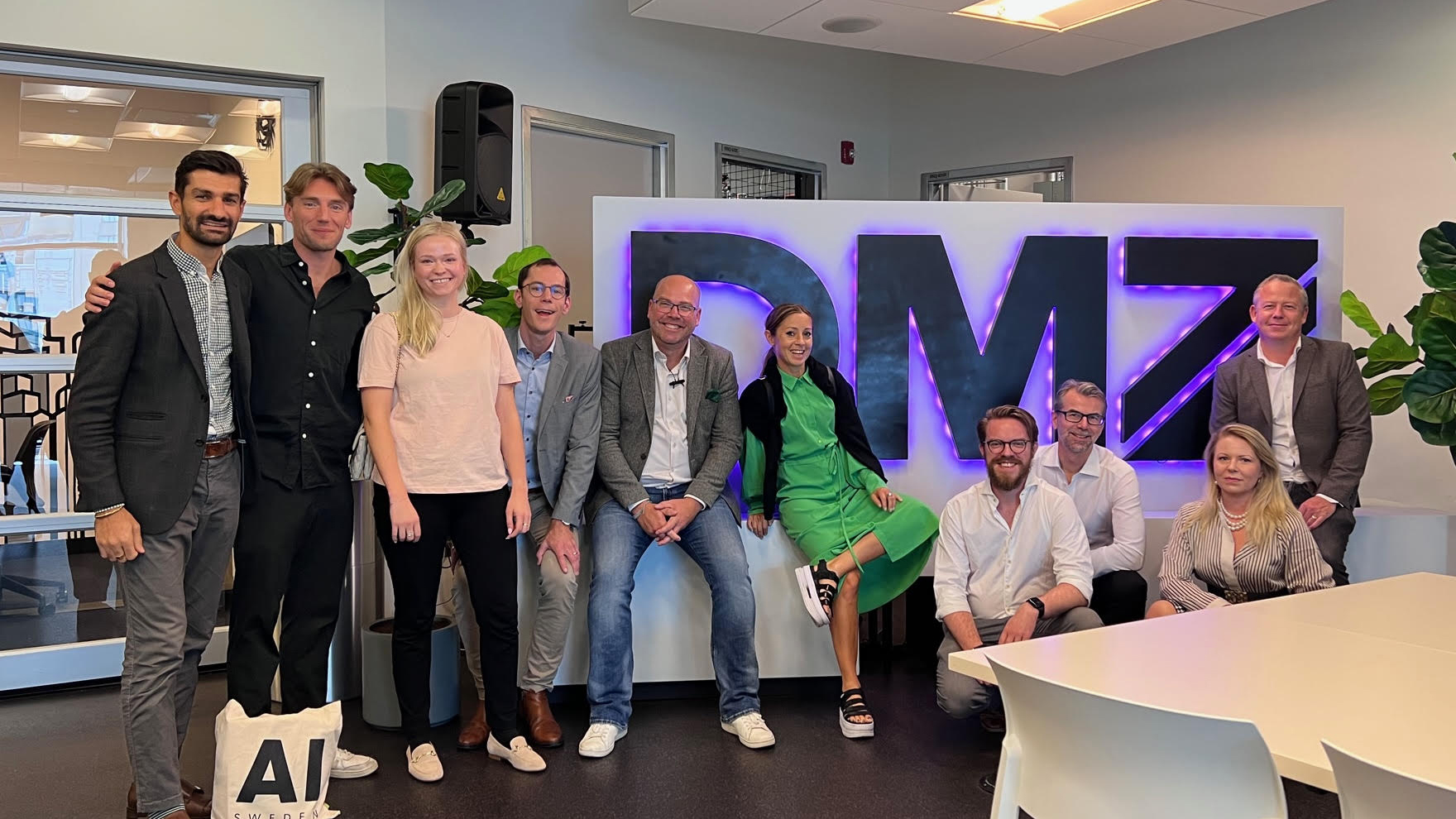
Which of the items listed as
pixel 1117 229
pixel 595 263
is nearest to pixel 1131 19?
pixel 1117 229

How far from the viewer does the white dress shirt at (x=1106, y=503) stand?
13.5ft

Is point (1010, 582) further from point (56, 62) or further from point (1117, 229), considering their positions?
point (56, 62)

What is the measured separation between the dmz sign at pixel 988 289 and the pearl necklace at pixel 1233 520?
1126mm

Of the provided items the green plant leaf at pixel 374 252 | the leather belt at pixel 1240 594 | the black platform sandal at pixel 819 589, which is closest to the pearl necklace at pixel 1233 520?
the leather belt at pixel 1240 594

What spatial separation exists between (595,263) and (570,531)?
113 centimetres

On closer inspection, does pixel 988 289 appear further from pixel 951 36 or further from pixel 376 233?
pixel 376 233

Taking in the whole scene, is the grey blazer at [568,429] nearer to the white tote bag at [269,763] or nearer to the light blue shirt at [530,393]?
the light blue shirt at [530,393]

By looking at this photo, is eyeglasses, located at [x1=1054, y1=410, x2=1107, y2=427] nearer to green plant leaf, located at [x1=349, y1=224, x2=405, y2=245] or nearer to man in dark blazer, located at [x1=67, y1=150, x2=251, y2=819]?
green plant leaf, located at [x1=349, y1=224, x2=405, y2=245]

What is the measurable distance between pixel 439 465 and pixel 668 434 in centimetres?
100

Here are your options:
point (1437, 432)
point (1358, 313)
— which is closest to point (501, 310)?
point (1358, 313)

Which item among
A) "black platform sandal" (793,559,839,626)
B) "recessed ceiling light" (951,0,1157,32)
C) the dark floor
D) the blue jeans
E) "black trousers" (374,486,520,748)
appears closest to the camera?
the dark floor

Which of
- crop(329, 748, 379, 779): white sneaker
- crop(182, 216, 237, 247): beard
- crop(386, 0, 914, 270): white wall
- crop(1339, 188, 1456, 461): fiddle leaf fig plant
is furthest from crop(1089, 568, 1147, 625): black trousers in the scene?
crop(386, 0, 914, 270): white wall

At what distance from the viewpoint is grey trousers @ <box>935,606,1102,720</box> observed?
364 centimetres

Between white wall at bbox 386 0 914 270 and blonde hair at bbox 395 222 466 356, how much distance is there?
96.9 inches
